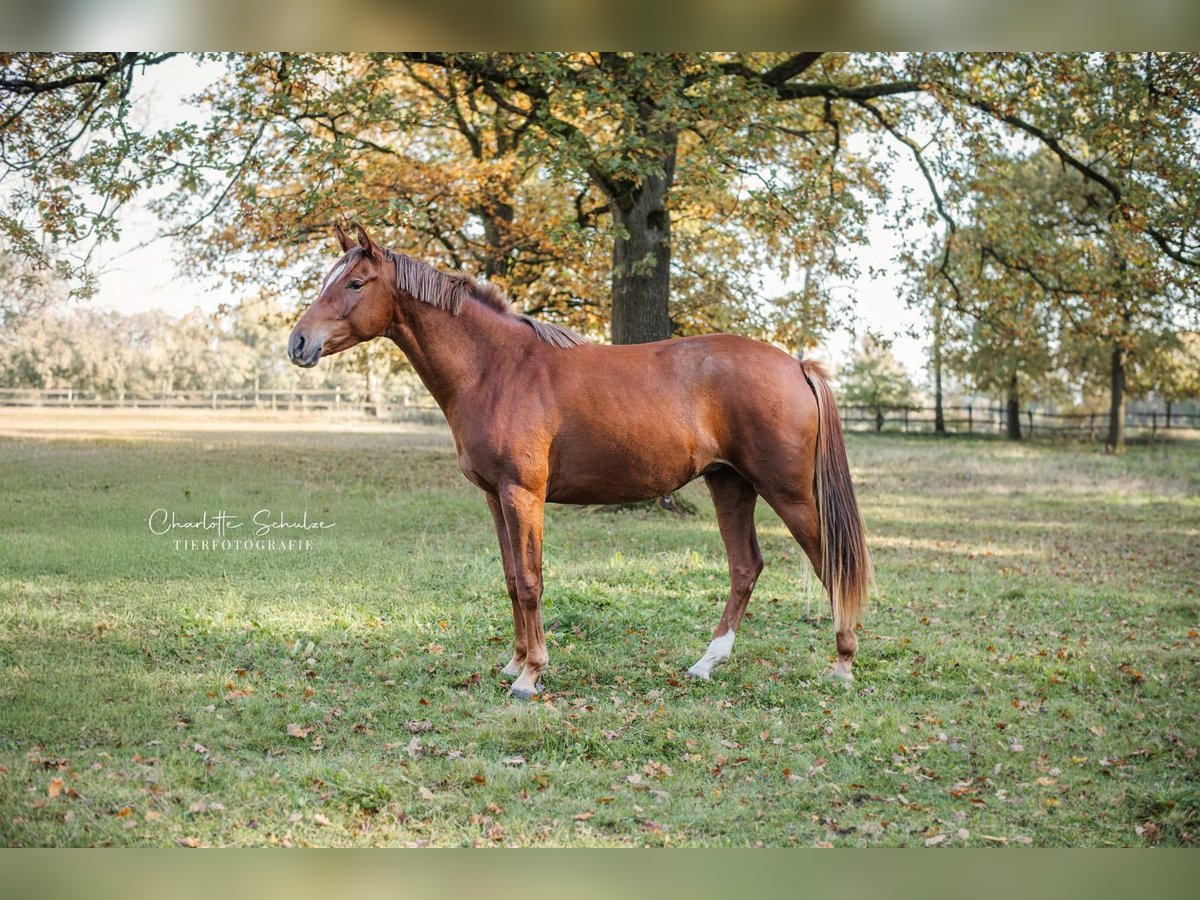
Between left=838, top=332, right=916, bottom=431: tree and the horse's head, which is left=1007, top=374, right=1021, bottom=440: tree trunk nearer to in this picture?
left=838, top=332, right=916, bottom=431: tree

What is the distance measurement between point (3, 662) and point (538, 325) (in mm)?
3657

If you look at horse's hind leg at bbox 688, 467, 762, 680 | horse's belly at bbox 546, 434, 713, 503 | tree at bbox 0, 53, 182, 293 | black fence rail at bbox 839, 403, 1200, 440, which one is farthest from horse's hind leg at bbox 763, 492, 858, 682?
black fence rail at bbox 839, 403, 1200, 440

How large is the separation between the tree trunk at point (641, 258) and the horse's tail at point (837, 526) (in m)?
5.68

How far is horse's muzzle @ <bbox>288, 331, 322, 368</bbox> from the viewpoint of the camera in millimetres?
4898

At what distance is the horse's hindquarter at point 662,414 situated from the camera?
5453mm

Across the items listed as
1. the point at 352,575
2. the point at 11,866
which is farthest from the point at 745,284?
the point at 11,866

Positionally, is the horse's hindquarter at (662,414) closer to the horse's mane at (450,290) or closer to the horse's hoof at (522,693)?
the horse's mane at (450,290)

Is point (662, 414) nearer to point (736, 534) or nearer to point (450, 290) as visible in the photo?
point (736, 534)

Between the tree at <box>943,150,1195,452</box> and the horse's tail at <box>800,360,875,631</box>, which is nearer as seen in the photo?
the horse's tail at <box>800,360,875,631</box>

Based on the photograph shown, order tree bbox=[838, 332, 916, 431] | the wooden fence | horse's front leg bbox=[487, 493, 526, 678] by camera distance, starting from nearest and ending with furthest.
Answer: horse's front leg bbox=[487, 493, 526, 678] < the wooden fence < tree bbox=[838, 332, 916, 431]

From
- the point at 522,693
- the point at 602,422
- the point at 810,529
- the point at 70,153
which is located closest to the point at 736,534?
the point at 810,529

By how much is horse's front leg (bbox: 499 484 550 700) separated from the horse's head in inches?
46.0

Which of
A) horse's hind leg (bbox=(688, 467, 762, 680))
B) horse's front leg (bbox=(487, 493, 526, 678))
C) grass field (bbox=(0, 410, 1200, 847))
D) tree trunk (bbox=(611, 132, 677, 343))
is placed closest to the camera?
grass field (bbox=(0, 410, 1200, 847))
